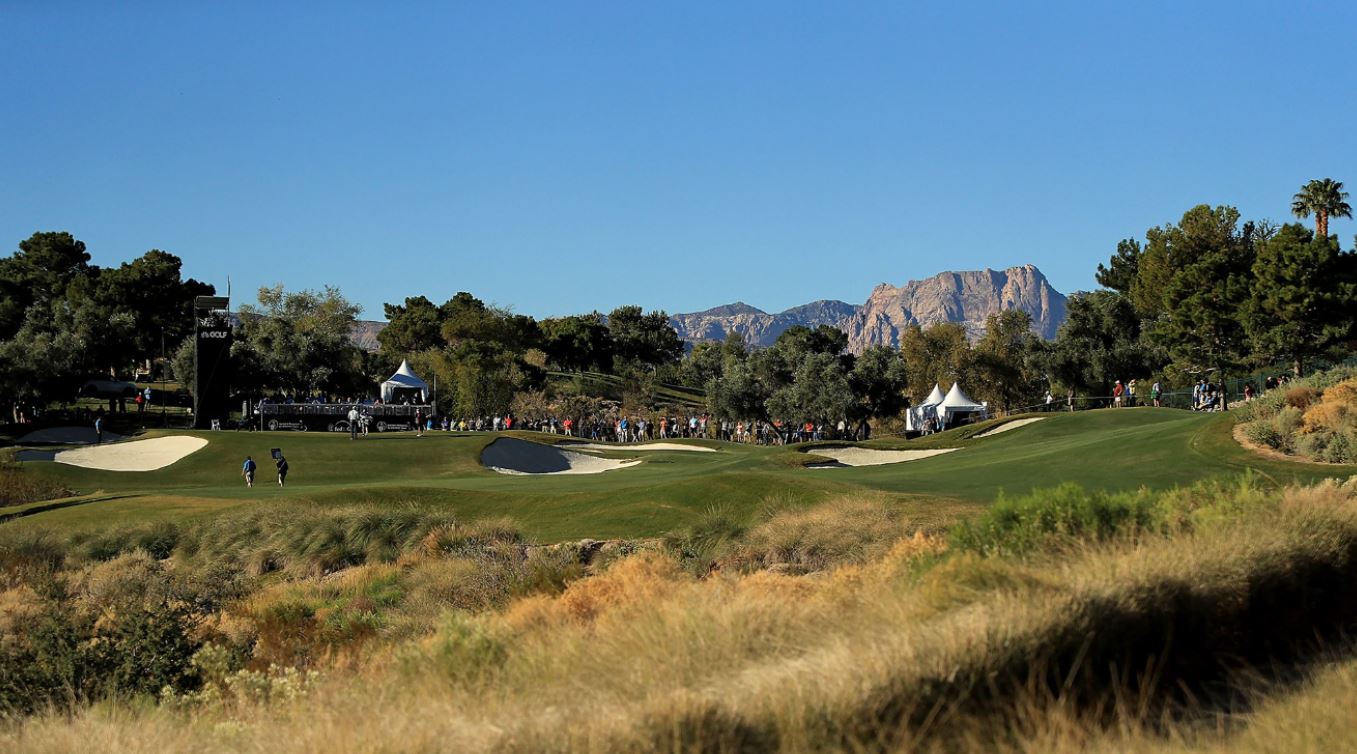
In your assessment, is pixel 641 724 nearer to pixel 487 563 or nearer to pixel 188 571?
pixel 487 563

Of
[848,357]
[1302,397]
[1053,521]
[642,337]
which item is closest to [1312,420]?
[1302,397]

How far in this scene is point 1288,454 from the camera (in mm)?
23578

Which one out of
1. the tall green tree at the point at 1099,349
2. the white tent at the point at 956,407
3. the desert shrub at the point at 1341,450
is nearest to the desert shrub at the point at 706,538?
the desert shrub at the point at 1341,450

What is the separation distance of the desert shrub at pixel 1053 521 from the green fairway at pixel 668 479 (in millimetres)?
9120

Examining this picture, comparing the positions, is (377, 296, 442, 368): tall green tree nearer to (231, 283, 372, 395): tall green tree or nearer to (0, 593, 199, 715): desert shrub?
(231, 283, 372, 395): tall green tree

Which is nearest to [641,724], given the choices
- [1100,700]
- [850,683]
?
[850,683]

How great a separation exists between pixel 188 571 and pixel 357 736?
17.0 metres

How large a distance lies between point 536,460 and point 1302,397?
2767 cm

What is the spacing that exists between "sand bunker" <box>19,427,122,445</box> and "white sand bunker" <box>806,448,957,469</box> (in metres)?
34.8

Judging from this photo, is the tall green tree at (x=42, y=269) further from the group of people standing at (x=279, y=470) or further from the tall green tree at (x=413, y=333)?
the group of people standing at (x=279, y=470)

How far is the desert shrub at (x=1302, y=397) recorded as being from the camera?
83.7 feet

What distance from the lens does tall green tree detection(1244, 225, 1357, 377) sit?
2131 inches

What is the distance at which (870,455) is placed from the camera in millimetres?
39500

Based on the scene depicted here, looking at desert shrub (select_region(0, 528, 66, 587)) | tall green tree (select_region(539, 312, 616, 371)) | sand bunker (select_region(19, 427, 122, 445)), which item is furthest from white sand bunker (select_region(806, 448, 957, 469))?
tall green tree (select_region(539, 312, 616, 371))
